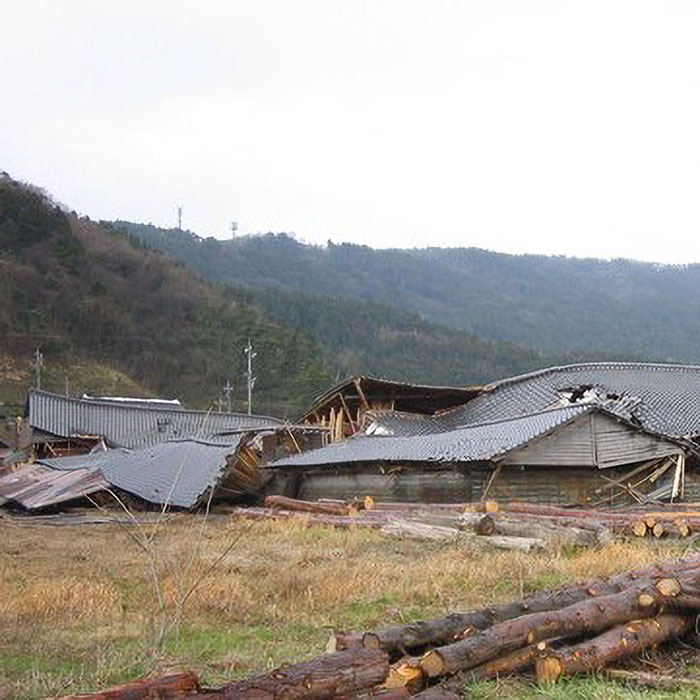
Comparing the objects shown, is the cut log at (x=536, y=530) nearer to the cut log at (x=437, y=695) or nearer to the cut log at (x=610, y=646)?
the cut log at (x=610, y=646)

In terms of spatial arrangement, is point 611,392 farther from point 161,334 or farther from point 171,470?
point 161,334

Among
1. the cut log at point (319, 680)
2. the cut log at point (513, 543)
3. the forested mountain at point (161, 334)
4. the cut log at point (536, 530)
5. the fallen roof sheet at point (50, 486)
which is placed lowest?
the fallen roof sheet at point (50, 486)

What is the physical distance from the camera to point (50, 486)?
78.4ft

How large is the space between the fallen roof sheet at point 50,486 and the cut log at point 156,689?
725 inches

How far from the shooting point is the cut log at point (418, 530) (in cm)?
1366

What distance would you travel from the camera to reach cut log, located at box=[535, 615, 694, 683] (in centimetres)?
556

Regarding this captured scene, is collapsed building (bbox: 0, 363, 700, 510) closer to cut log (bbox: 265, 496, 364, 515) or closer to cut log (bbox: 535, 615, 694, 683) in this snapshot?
cut log (bbox: 265, 496, 364, 515)

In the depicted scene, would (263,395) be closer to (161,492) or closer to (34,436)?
(34,436)

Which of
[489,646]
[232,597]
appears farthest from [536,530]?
[489,646]

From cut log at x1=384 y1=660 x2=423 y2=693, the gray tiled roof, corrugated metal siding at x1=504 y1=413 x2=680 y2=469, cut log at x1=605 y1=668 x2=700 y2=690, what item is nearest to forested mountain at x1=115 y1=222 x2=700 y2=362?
the gray tiled roof

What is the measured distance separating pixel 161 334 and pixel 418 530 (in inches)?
2862

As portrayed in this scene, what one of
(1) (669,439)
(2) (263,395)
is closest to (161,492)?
(1) (669,439)

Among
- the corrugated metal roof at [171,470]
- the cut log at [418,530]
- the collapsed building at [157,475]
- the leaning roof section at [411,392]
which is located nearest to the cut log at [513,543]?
the cut log at [418,530]

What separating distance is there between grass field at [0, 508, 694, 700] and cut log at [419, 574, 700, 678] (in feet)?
0.67
